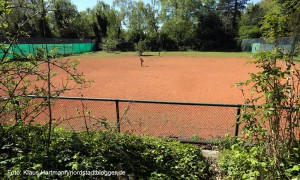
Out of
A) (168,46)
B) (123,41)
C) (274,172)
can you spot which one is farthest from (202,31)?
(274,172)

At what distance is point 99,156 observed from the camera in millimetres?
2924

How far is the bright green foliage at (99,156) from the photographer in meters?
A: 2.76

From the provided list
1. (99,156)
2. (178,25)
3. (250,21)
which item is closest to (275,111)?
(99,156)

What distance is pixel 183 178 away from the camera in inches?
124

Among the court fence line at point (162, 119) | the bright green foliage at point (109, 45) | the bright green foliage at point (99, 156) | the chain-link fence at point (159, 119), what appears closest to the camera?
the bright green foliage at point (99, 156)

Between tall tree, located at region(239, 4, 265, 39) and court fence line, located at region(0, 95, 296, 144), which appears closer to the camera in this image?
court fence line, located at region(0, 95, 296, 144)

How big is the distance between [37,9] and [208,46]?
171 feet

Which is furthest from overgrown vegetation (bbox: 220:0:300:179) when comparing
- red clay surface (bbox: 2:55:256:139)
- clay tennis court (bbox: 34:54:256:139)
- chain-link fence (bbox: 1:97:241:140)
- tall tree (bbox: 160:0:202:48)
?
tall tree (bbox: 160:0:202:48)

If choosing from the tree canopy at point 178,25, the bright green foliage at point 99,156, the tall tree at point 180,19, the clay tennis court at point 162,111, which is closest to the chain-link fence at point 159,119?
the clay tennis court at point 162,111

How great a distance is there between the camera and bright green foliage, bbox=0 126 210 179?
276 centimetres

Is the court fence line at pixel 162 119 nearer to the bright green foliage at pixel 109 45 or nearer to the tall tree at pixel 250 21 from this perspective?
the bright green foliage at pixel 109 45

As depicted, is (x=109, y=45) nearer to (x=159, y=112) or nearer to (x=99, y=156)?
(x=159, y=112)

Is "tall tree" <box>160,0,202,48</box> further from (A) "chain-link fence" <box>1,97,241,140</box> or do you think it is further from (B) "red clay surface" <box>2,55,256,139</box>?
(A) "chain-link fence" <box>1,97,241,140</box>

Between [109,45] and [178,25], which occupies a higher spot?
[178,25]
